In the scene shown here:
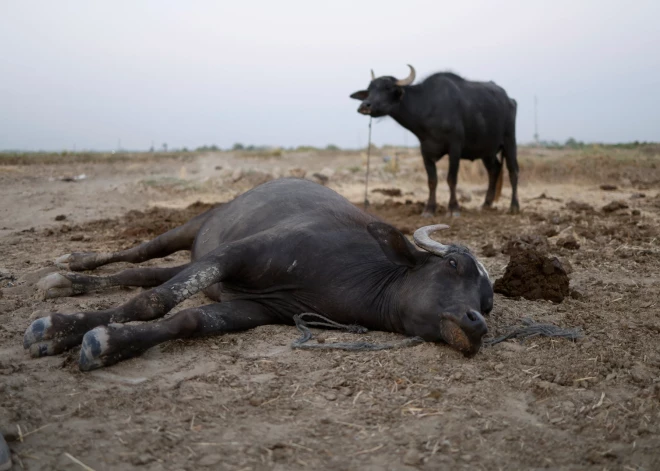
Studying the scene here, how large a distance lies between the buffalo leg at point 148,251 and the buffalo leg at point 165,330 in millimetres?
1709

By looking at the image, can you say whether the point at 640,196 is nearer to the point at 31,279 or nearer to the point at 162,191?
the point at 162,191

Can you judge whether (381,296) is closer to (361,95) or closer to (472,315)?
(472,315)

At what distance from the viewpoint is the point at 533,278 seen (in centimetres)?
519

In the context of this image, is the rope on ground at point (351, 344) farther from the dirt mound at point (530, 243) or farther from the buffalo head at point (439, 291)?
the dirt mound at point (530, 243)

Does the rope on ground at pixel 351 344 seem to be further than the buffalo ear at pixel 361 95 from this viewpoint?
No

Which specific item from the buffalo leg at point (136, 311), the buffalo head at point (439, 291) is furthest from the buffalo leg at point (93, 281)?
the buffalo head at point (439, 291)

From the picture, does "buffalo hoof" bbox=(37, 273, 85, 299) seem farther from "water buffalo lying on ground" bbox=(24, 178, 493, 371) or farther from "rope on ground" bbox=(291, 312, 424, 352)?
"rope on ground" bbox=(291, 312, 424, 352)

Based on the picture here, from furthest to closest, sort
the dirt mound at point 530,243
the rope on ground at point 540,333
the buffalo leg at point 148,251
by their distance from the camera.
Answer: the dirt mound at point 530,243 → the buffalo leg at point 148,251 → the rope on ground at point 540,333

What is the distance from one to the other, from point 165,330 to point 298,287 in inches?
38.6

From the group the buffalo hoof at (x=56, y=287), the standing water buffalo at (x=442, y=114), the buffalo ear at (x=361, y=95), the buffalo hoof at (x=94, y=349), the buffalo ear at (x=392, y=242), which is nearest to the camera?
the buffalo hoof at (x=94, y=349)

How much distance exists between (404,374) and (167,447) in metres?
1.35

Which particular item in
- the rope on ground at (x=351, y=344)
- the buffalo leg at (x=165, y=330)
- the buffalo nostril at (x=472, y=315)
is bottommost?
the rope on ground at (x=351, y=344)

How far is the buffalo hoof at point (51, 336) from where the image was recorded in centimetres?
345

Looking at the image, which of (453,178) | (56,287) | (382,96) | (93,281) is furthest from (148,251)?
(453,178)
